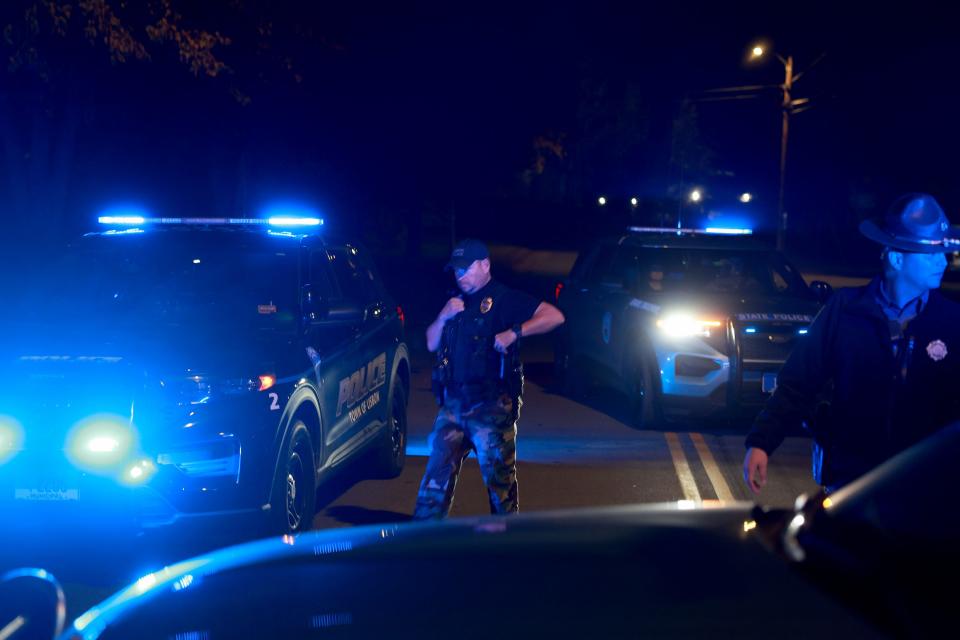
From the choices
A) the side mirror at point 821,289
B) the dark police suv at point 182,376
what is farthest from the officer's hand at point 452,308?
the side mirror at point 821,289

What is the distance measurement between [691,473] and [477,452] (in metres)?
3.31

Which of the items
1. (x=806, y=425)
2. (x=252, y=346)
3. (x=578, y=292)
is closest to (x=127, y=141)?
(x=578, y=292)

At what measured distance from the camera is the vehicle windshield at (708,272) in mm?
12305

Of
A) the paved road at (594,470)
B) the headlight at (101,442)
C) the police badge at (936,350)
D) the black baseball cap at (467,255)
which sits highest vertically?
the black baseball cap at (467,255)

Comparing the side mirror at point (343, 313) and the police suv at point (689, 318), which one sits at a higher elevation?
the side mirror at point (343, 313)

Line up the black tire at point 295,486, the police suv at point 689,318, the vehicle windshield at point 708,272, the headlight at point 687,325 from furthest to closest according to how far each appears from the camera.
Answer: the vehicle windshield at point 708,272
the headlight at point 687,325
the police suv at point 689,318
the black tire at point 295,486

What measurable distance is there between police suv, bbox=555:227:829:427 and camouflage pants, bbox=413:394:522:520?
13.9 ft

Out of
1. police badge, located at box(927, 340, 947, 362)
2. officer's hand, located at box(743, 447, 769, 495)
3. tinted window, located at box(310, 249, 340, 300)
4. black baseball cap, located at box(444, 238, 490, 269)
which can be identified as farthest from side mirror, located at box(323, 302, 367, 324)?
police badge, located at box(927, 340, 947, 362)

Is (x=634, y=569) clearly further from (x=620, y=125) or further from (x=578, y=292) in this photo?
(x=620, y=125)

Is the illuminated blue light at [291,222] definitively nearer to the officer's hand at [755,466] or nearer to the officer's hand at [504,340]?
the officer's hand at [504,340]

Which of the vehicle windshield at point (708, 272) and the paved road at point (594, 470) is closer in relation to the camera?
the paved road at point (594, 470)

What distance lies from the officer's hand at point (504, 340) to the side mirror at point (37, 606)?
3.49 metres

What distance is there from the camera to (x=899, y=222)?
485 centimetres

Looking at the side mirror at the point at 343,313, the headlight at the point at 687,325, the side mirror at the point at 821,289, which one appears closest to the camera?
the side mirror at the point at 343,313
